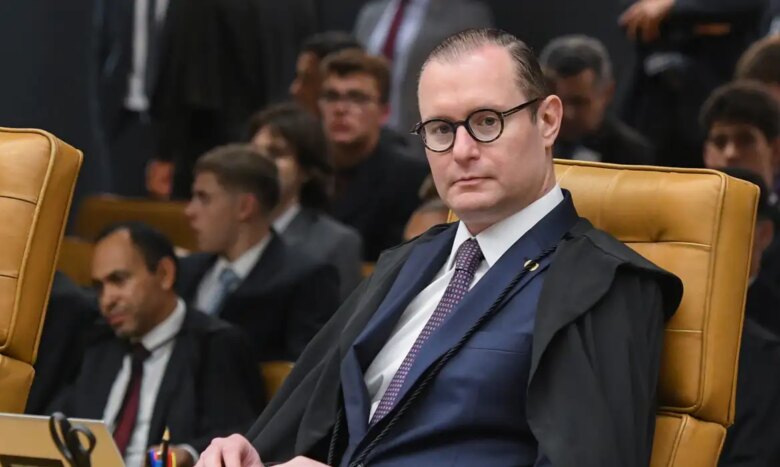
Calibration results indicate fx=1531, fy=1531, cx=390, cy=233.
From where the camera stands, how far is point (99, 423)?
2.14 meters

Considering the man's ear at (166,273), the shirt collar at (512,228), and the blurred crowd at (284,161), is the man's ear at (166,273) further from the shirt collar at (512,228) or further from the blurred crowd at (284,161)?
the shirt collar at (512,228)

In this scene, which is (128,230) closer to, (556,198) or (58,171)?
(58,171)

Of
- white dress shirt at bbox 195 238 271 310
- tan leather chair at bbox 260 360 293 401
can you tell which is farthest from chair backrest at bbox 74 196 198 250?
tan leather chair at bbox 260 360 293 401

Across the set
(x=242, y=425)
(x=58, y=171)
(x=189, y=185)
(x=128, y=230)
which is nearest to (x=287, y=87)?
(x=189, y=185)

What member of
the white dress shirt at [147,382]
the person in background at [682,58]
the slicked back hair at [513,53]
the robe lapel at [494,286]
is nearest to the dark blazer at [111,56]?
the person in background at [682,58]

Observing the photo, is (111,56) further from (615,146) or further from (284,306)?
(284,306)

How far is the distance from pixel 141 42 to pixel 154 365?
2.61 m

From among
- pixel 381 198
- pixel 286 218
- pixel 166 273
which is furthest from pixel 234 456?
pixel 381 198

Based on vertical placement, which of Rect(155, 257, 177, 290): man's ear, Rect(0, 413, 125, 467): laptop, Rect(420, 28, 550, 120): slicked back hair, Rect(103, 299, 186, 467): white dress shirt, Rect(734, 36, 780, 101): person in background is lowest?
Rect(103, 299, 186, 467): white dress shirt

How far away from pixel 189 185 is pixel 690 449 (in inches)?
144

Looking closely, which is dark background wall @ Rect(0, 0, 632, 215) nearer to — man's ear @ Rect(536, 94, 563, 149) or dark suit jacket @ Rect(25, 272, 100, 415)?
dark suit jacket @ Rect(25, 272, 100, 415)

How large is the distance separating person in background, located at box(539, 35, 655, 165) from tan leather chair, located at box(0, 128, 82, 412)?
2.56 meters

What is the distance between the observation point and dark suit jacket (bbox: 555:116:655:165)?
514 centimetres

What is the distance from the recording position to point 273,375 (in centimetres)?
380
